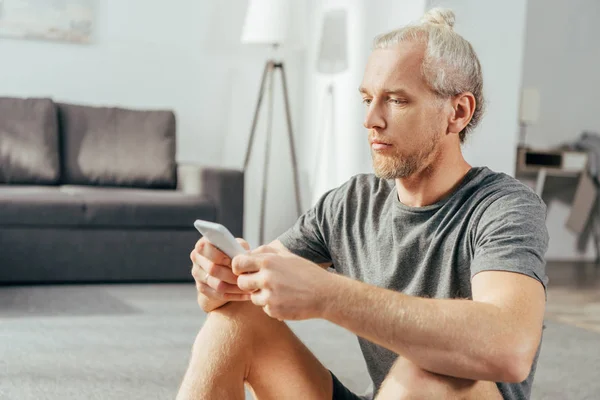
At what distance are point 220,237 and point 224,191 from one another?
2971 millimetres

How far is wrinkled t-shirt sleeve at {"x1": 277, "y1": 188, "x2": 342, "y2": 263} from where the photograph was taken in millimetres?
1632

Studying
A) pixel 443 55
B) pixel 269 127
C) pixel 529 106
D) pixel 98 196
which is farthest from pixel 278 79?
pixel 443 55

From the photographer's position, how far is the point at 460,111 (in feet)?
5.05

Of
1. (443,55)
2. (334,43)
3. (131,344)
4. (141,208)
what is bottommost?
(131,344)

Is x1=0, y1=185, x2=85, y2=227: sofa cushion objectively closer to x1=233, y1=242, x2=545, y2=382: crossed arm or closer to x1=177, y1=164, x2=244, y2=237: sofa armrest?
x1=177, y1=164, x2=244, y2=237: sofa armrest

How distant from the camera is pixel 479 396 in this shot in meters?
1.16

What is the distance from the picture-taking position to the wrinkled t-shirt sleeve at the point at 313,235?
64.2 inches

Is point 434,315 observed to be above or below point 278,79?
below

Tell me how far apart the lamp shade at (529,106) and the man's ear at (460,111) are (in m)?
4.42

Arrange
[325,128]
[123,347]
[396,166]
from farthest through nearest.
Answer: [325,128] → [123,347] → [396,166]

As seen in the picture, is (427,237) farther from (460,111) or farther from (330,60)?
(330,60)

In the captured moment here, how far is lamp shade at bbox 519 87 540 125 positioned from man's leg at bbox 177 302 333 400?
4.65 m

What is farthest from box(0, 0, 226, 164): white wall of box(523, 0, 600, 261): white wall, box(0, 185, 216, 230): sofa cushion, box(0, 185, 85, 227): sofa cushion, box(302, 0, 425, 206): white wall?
box(523, 0, 600, 261): white wall

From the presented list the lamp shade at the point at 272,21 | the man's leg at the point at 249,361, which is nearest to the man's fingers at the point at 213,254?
the man's leg at the point at 249,361
